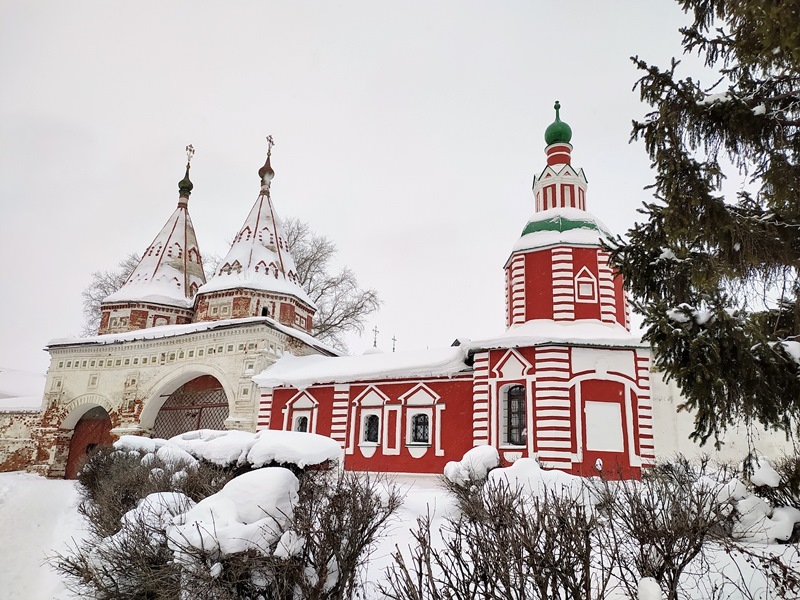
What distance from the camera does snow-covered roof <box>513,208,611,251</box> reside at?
52.1 ft

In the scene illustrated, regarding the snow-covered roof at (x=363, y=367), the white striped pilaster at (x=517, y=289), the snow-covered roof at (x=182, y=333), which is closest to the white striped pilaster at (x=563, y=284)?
the white striped pilaster at (x=517, y=289)

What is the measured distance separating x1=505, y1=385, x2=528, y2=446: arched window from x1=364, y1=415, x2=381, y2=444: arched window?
398 centimetres

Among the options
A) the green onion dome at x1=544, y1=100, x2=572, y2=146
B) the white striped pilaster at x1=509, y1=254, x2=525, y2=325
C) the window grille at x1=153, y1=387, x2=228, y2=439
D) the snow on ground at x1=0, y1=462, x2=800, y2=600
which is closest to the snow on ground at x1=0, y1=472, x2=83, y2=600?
the snow on ground at x1=0, y1=462, x2=800, y2=600

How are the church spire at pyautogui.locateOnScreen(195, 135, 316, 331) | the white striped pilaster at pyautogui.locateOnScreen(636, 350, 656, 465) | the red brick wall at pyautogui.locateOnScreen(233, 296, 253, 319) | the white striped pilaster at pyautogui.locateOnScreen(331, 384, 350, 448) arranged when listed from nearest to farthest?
the white striped pilaster at pyautogui.locateOnScreen(636, 350, 656, 465) < the white striped pilaster at pyautogui.locateOnScreen(331, 384, 350, 448) < the red brick wall at pyautogui.locateOnScreen(233, 296, 253, 319) < the church spire at pyautogui.locateOnScreen(195, 135, 316, 331)

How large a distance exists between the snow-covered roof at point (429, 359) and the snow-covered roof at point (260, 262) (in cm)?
353

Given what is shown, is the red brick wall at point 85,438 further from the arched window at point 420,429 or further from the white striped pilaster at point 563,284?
the white striped pilaster at point 563,284

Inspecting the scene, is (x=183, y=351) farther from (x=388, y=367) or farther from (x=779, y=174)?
(x=779, y=174)

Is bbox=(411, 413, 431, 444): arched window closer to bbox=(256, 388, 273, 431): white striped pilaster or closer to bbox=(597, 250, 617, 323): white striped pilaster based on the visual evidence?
bbox=(256, 388, 273, 431): white striped pilaster

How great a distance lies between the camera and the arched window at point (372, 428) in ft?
55.3

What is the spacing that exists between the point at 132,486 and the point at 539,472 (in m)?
6.36

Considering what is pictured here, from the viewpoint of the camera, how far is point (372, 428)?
17.0 meters

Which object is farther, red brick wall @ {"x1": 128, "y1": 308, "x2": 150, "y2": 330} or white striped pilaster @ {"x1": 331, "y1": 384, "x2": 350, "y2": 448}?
red brick wall @ {"x1": 128, "y1": 308, "x2": 150, "y2": 330}

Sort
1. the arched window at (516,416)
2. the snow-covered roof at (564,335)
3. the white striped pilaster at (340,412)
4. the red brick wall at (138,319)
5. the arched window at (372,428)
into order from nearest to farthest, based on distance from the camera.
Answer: the snow-covered roof at (564,335), the arched window at (516,416), the arched window at (372,428), the white striped pilaster at (340,412), the red brick wall at (138,319)

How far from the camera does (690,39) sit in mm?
5652
